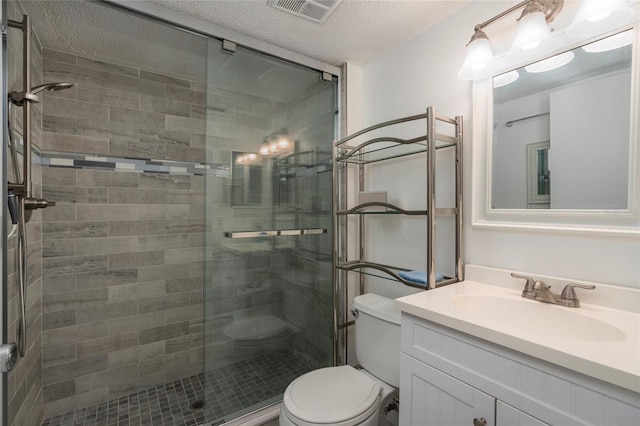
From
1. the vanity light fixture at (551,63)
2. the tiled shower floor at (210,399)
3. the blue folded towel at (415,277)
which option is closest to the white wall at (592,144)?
the vanity light fixture at (551,63)

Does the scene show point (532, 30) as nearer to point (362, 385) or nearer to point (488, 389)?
point (488, 389)

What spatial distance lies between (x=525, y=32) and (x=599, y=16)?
215mm

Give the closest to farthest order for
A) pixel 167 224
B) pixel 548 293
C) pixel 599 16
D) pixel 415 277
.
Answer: pixel 599 16, pixel 548 293, pixel 415 277, pixel 167 224

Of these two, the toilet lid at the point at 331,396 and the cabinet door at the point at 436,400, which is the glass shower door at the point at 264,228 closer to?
the toilet lid at the point at 331,396

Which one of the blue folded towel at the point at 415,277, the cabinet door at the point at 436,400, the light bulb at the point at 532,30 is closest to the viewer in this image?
the cabinet door at the point at 436,400

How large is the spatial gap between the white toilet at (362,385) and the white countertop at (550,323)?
371mm

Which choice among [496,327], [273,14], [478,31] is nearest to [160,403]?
[496,327]

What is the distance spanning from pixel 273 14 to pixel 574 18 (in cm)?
132

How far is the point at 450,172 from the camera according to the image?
5.12 feet

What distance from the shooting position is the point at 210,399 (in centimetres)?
164

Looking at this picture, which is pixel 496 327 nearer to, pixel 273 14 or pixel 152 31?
pixel 273 14

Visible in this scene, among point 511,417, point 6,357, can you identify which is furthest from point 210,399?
point 511,417

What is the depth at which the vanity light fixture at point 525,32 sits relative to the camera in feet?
3.74

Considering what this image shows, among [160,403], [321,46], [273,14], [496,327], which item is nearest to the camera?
[496,327]
